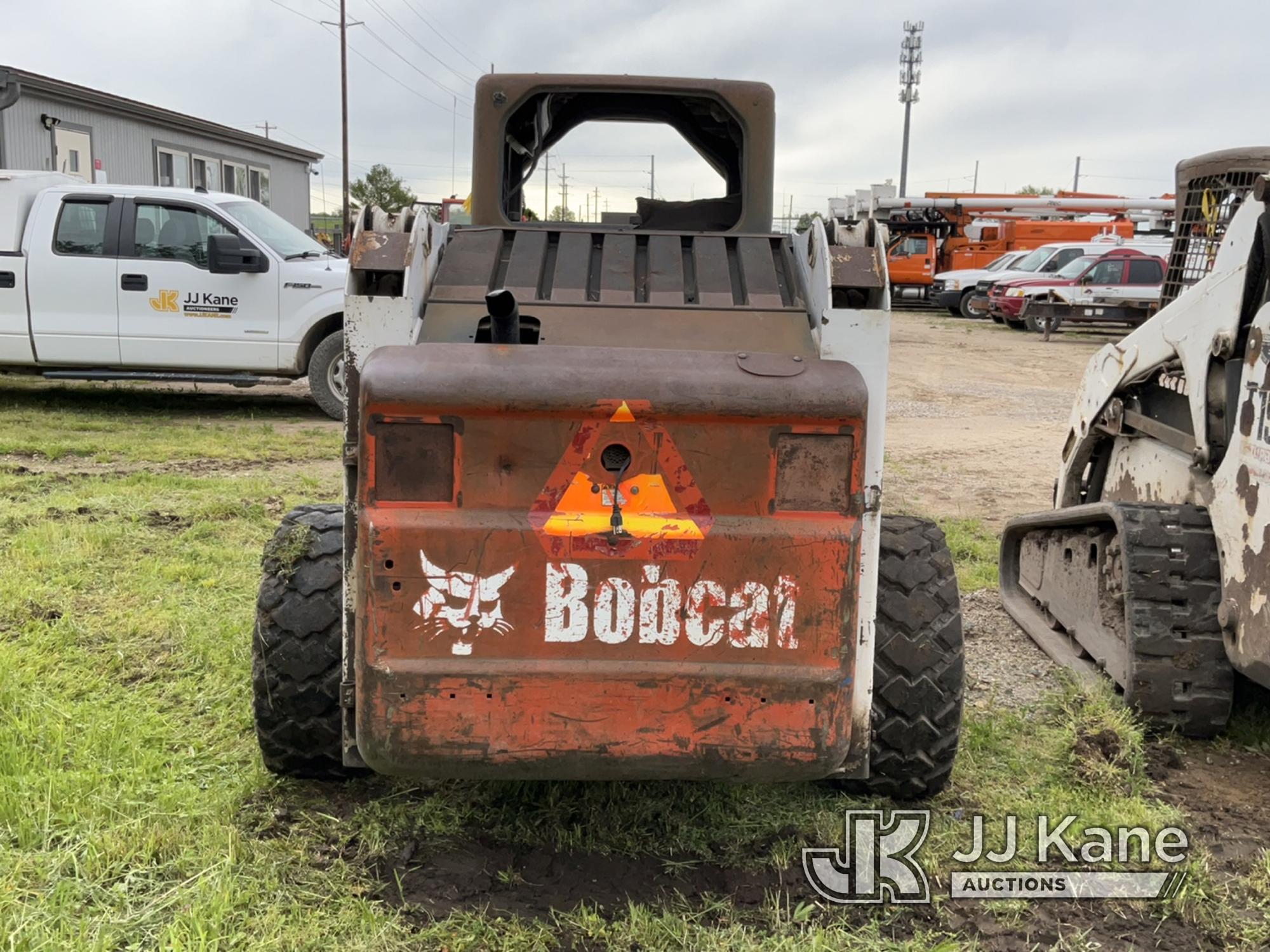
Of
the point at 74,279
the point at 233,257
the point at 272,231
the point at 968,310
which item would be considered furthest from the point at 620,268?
the point at 968,310

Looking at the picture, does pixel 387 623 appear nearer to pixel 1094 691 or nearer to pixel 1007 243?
pixel 1094 691

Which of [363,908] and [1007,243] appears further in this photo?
[1007,243]

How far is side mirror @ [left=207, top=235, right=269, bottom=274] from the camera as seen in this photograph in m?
8.93

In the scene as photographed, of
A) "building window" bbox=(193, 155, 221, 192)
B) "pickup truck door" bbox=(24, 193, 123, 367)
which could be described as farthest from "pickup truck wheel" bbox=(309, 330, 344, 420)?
"building window" bbox=(193, 155, 221, 192)

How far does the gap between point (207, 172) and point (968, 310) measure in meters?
17.7

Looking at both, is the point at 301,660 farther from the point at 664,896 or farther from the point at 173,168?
the point at 173,168

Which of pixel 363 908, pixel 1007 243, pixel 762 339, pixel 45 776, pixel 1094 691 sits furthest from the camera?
pixel 1007 243

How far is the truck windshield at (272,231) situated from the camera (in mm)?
9422

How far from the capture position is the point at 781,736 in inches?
95.4

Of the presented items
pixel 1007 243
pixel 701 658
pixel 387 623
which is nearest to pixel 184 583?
pixel 387 623

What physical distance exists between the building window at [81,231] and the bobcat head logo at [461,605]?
26.7 feet

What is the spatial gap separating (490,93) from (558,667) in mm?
2302

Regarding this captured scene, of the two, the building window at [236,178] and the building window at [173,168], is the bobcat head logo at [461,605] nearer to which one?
the building window at [173,168]

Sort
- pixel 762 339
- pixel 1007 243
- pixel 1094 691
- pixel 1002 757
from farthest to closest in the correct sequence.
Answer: pixel 1007 243
pixel 1094 691
pixel 1002 757
pixel 762 339
